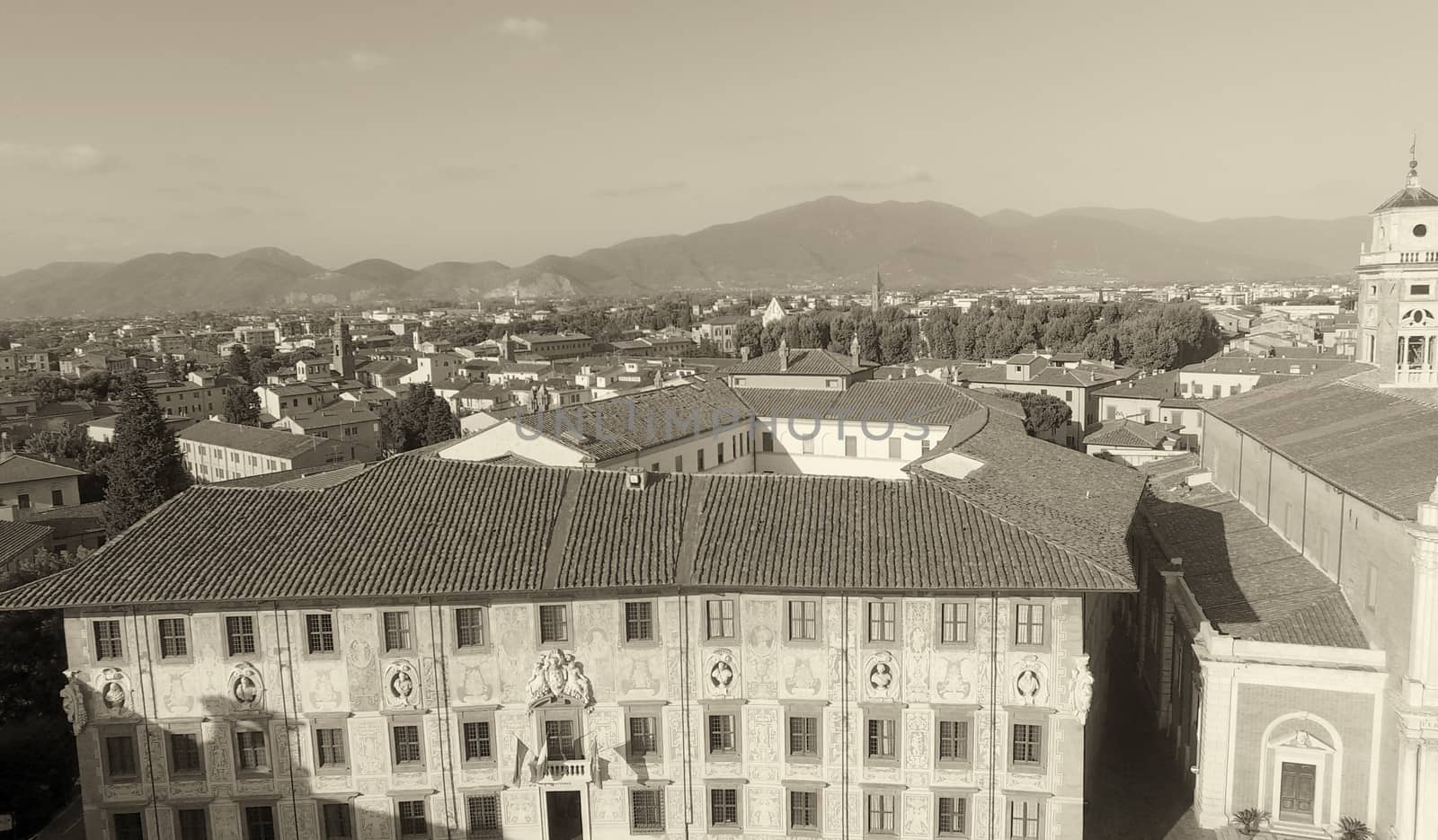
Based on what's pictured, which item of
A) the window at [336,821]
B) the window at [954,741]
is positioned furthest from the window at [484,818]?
the window at [954,741]

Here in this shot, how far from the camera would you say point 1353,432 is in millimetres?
30578

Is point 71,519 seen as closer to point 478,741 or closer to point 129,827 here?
point 129,827

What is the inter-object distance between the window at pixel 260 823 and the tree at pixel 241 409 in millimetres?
76829

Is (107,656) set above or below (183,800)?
Result: above

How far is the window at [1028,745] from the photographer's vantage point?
22.7 metres

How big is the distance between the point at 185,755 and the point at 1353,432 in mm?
34016

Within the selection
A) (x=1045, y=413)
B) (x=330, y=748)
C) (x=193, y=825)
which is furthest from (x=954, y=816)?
(x=1045, y=413)

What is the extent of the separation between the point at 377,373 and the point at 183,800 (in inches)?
4426

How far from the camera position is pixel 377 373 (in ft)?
426

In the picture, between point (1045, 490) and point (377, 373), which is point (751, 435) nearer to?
point (1045, 490)

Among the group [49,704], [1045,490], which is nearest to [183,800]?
[49,704]

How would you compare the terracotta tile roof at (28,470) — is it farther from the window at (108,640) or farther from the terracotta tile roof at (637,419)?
the window at (108,640)

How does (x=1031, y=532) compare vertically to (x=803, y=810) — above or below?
above

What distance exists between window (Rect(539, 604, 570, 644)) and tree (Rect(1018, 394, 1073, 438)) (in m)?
60.5
